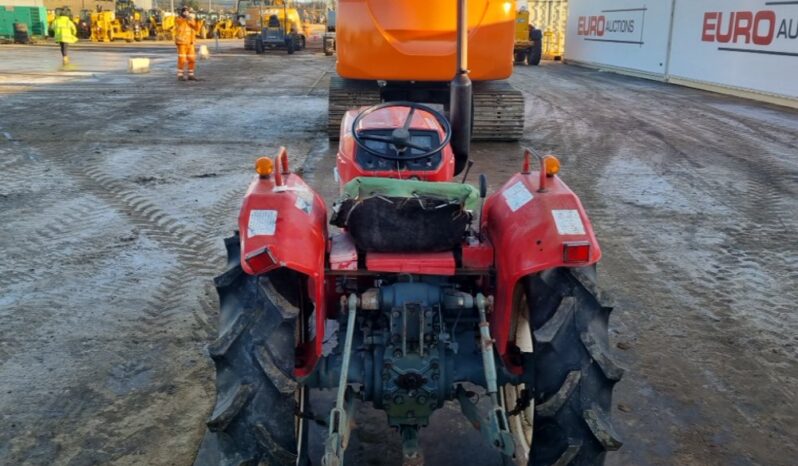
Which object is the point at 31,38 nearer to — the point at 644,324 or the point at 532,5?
the point at 532,5

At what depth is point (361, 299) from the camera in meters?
2.86

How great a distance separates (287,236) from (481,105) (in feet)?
25.8

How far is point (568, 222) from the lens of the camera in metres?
2.78

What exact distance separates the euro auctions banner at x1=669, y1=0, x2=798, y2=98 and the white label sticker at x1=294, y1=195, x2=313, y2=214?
45.7 feet

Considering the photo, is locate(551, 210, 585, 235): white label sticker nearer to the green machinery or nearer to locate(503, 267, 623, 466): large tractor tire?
locate(503, 267, 623, 466): large tractor tire

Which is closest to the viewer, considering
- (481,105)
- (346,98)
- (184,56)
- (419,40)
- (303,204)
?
(303,204)

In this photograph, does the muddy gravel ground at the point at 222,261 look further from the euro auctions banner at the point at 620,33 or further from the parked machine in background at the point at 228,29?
the parked machine in background at the point at 228,29

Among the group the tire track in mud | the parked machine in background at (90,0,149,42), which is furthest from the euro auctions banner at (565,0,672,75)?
the parked machine in background at (90,0,149,42)

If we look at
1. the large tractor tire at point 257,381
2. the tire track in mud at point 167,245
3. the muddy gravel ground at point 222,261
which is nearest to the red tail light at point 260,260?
the large tractor tire at point 257,381

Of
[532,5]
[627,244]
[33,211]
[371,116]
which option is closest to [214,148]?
[33,211]

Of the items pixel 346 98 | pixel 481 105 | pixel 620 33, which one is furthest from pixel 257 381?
pixel 620 33

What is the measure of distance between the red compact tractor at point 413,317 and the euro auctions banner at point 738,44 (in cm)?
1361

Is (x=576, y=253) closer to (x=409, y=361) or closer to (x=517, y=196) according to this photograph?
(x=517, y=196)

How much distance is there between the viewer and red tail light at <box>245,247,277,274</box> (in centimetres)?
258
